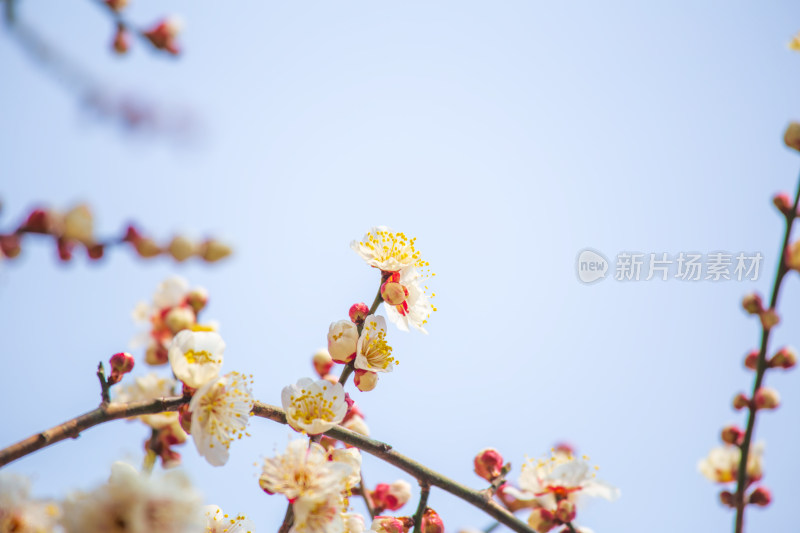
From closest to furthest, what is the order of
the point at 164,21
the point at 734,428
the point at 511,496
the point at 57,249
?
the point at 57,249, the point at 164,21, the point at 734,428, the point at 511,496

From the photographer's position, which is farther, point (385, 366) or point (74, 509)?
point (385, 366)

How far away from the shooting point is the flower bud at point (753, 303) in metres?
1.42

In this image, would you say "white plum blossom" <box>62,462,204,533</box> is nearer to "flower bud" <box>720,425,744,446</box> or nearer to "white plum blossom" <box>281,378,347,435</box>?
"white plum blossom" <box>281,378,347,435</box>

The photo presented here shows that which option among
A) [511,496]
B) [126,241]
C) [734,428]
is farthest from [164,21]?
[734,428]

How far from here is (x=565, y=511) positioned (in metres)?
1.50

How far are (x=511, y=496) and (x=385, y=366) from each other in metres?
0.49

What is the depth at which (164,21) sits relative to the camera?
125cm

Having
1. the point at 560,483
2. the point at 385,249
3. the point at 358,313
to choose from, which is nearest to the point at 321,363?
the point at 358,313

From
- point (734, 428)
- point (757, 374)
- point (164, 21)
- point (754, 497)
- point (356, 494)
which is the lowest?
point (356, 494)

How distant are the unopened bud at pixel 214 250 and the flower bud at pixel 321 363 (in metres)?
1.00

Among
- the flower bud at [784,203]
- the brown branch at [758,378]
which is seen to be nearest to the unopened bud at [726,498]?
the brown branch at [758,378]

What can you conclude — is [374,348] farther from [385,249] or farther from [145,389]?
[145,389]

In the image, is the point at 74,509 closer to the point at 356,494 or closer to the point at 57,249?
the point at 57,249

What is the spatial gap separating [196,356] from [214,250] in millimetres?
620
